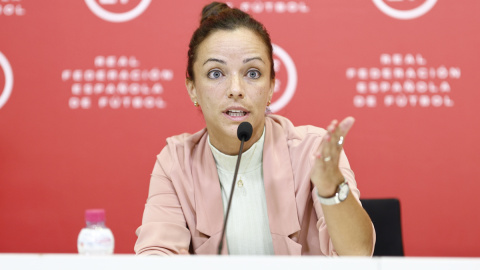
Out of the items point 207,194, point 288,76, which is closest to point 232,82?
point 207,194

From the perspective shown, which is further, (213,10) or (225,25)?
(213,10)

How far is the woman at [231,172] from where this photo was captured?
136 centimetres

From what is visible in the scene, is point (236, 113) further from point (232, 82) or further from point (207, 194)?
point (207, 194)

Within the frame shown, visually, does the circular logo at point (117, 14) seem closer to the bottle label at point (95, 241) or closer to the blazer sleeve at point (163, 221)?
the blazer sleeve at point (163, 221)

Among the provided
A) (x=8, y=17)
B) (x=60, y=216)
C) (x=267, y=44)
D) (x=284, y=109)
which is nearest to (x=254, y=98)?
(x=267, y=44)

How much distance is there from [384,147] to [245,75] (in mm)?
877

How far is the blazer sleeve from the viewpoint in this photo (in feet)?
4.29

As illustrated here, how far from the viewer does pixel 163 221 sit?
54.5 inches

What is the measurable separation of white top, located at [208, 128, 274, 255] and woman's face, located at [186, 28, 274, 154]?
0.04m

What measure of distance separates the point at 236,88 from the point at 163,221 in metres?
0.40

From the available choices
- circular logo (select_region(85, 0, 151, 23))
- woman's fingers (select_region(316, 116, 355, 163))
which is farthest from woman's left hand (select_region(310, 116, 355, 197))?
circular logo (select_region(85, 0, 151, 23))

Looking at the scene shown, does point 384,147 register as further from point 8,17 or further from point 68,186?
point 8,17

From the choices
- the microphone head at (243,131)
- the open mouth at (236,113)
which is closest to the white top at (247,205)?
the open mouth at (236,113)

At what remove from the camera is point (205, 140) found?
5.15ft
